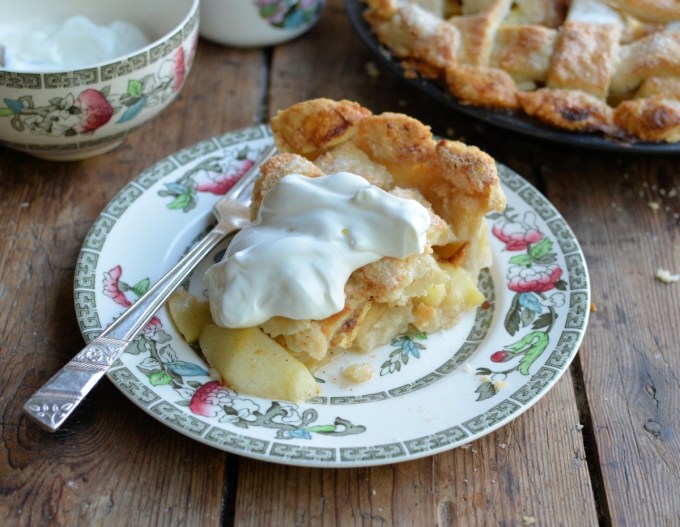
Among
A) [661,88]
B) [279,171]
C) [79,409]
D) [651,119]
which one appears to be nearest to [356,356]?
[279,171]

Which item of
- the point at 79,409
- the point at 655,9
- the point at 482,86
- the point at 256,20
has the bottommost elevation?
the point at 79,409

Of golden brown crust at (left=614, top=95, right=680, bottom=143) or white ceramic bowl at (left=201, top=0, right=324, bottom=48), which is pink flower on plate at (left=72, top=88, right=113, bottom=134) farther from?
golden brown crust at (left=614, top=95, right=680, bottom=143)

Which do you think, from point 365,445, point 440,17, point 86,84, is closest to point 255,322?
point 365,445

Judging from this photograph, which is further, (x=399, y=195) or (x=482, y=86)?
(x=482, y=86)

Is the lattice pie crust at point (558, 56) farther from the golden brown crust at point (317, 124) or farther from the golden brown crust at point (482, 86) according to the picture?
the golden brown crust at point (317, 124)

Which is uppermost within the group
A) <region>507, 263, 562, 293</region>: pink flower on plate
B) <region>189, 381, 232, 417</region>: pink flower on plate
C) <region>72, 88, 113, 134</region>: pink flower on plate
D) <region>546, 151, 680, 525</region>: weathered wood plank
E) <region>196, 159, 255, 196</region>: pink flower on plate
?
<region>72, 88, 113, 134</region>: pink flower on plate

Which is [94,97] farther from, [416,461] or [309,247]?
[416,461]

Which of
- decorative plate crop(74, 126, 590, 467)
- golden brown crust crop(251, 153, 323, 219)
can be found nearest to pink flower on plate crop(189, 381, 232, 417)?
decorative plate crop(74, 126, 590, 467)

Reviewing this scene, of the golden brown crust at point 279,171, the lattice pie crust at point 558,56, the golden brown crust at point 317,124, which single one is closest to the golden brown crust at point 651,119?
the lattice pie crust at point 558,56
